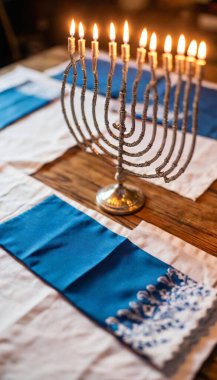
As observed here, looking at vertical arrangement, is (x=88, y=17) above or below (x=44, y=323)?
above

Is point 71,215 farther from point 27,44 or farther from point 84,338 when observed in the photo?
point 27,44

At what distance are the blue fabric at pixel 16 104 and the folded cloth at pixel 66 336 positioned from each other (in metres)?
0.62

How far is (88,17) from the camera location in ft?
8.81

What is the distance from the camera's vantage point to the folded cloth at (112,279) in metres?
0.69

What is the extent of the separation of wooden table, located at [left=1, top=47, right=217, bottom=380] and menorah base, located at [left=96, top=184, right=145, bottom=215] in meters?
0.02

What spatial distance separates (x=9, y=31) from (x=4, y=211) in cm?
237

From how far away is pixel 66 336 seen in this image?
691mm

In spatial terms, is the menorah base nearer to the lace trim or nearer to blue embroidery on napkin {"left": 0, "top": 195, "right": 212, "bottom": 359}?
blue embroidery on napkin {"left": 0, "top": 195, "right": 212, "bottom": 359}

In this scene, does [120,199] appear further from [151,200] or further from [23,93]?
[23,93]

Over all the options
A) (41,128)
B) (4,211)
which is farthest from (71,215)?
(41,128)

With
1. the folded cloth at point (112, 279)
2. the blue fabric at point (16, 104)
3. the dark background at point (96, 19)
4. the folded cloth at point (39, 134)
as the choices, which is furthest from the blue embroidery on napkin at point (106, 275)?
the dark background at point (96, 19)

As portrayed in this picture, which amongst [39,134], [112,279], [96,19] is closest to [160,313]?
[112,279]

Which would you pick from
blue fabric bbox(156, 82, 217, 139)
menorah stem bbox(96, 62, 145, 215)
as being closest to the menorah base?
menorah stem bbox(96, 62, 145, 215)

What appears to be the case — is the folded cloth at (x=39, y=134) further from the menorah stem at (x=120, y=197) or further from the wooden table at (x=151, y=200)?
the menorah stem at (x=120, y=197)
